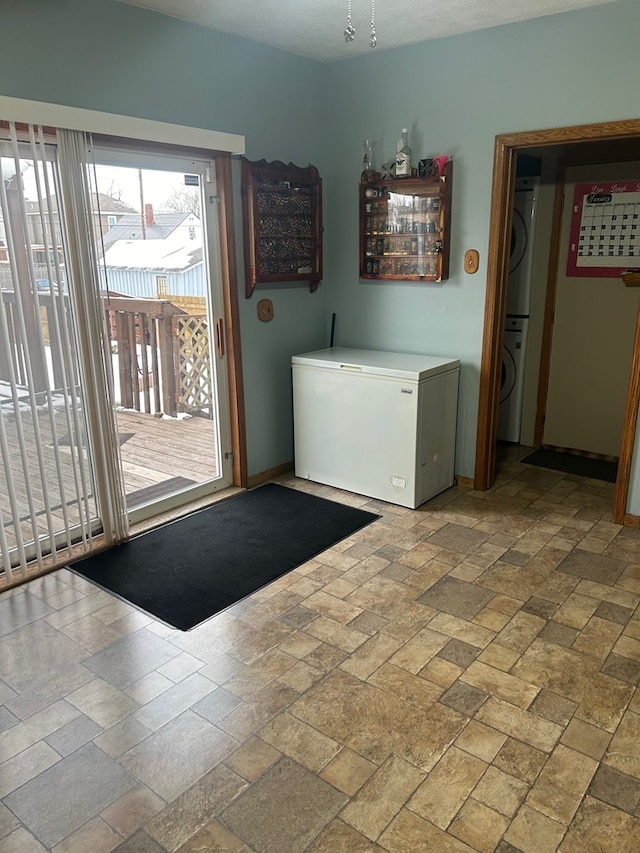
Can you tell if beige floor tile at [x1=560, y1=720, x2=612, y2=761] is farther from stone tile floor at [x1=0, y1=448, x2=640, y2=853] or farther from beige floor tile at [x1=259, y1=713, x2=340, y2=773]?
beige floor tile at [x1=259, y1=713, x2=340, y2=773]

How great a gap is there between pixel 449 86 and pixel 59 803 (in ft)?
12.8

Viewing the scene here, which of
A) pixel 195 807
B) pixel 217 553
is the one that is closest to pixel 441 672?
pixel 195 807

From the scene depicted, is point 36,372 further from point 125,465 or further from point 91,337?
point 125,465

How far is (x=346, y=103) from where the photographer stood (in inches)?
164

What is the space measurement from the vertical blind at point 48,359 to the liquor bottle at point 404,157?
6.16 ft

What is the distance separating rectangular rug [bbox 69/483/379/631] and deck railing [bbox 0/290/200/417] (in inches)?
29.8

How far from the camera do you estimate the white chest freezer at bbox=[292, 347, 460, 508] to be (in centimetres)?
370

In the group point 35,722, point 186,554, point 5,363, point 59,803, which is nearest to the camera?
point 59,803

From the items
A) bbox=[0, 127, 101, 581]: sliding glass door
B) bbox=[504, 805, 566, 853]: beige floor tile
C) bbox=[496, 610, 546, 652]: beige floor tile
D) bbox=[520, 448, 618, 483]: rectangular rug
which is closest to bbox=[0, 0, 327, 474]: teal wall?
bbox=[0, 127, 101, 581]: sliding glass door

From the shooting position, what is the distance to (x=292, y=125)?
405 centimetres

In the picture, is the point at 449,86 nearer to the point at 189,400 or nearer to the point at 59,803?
the point at 189,400

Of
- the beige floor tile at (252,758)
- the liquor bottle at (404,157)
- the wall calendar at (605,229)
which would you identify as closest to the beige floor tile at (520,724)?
the beige floor tile at (252,758)

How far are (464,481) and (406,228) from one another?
5.44 feet

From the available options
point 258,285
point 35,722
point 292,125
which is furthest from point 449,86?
point 35,722
